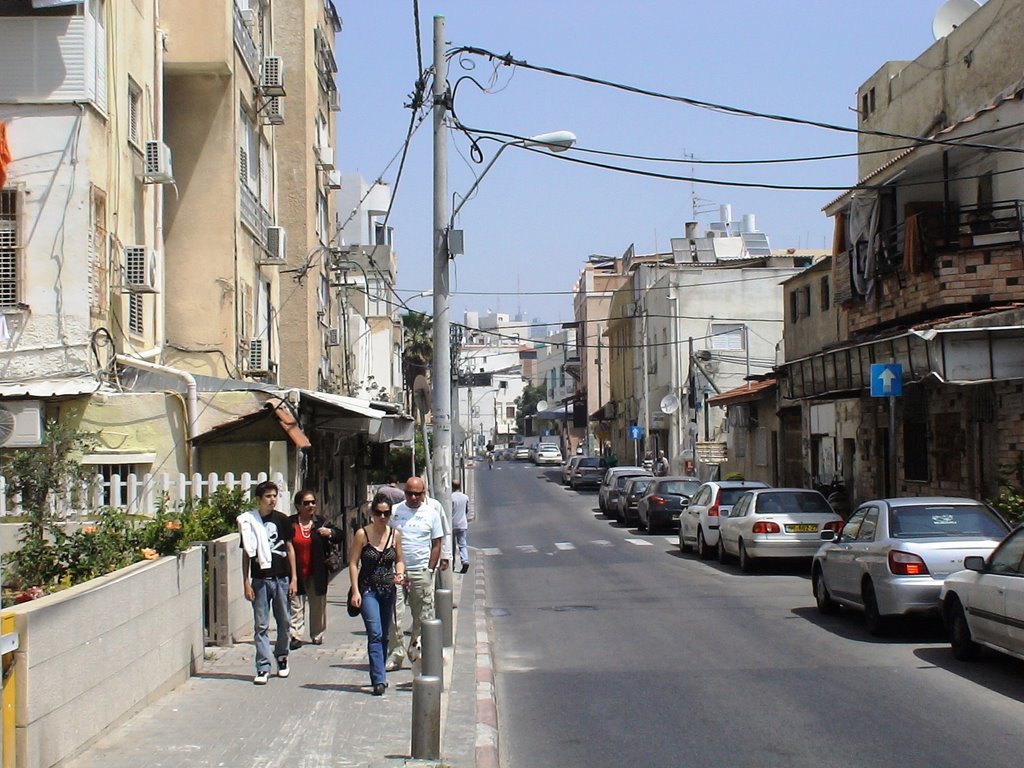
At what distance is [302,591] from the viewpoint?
40.7 ft

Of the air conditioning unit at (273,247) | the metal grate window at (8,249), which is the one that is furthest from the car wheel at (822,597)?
the air conditioning unit at (273,247)

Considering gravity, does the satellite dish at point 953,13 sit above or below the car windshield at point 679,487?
above

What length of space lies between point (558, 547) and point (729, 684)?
60.9 feet

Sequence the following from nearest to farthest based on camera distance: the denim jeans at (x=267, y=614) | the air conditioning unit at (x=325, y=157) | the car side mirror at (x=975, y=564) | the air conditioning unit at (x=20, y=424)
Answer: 1. the denim jeans at (x=267, y=614)
2. the car side mirror at (x=975, y=564)
3. the air conditioning unit at (x=20, y=424)
4. the air conditioning unit at (x=325, y=157)

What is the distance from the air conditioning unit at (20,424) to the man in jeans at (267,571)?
547 cm

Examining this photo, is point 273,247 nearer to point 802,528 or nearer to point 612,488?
point 802,528

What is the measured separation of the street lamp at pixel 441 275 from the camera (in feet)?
53.2

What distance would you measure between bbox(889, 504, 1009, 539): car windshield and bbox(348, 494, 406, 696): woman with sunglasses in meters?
6.05

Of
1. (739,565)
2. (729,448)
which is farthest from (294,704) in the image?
(729,448)

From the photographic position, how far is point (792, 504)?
72.0 ft

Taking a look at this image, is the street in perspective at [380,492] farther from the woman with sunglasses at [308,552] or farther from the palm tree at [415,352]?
the palm tree at [415,352]

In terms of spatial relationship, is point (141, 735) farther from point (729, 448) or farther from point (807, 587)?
point (729, 448)

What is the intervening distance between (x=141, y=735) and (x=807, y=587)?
505 inches

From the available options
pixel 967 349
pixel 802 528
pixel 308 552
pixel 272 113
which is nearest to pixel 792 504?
pixel 802 528
